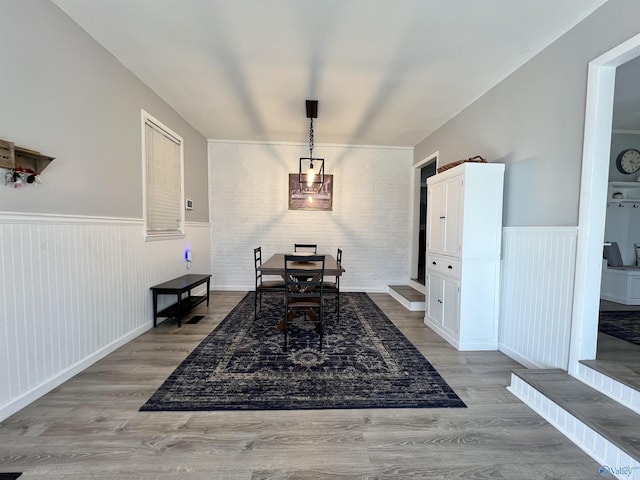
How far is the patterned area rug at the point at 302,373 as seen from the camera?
1824 mm

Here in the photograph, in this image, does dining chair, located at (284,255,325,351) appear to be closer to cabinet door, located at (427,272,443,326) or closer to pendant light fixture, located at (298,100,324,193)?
pendant light fixture, located at (298,100,324,193)

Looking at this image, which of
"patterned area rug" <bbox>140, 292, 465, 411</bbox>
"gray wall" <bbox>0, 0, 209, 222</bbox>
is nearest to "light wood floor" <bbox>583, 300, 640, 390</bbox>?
"patterned area rug" <bbox>140, 292, 465, 411</bbox>

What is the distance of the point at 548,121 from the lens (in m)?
2.17

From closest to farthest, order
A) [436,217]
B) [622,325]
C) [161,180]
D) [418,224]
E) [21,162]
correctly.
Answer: [21,162]
[622,325]
[436,217]
[161,180]
[418,224]

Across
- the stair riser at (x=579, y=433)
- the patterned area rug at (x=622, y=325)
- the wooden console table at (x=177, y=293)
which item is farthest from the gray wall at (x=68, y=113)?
the patterned area rug at (x=622, y=325)

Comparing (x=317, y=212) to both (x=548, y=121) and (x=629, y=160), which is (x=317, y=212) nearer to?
(x=548, y=121)

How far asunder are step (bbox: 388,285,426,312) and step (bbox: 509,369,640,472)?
1.94 m

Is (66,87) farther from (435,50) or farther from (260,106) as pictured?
(435,50)

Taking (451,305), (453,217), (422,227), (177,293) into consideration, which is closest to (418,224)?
(422,227)

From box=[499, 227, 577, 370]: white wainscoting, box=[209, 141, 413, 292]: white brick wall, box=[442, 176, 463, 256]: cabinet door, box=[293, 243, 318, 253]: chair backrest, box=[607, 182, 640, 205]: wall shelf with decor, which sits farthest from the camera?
box=[209, 141, 413, 292]: white brick wall

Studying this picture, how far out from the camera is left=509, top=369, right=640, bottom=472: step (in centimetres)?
133

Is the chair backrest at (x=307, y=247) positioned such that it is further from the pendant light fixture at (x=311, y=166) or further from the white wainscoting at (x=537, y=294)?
the white wainscoting at (x=537, y=294)

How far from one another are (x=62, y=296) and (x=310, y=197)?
11.9 ft

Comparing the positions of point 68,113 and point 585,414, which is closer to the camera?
point 585,414
